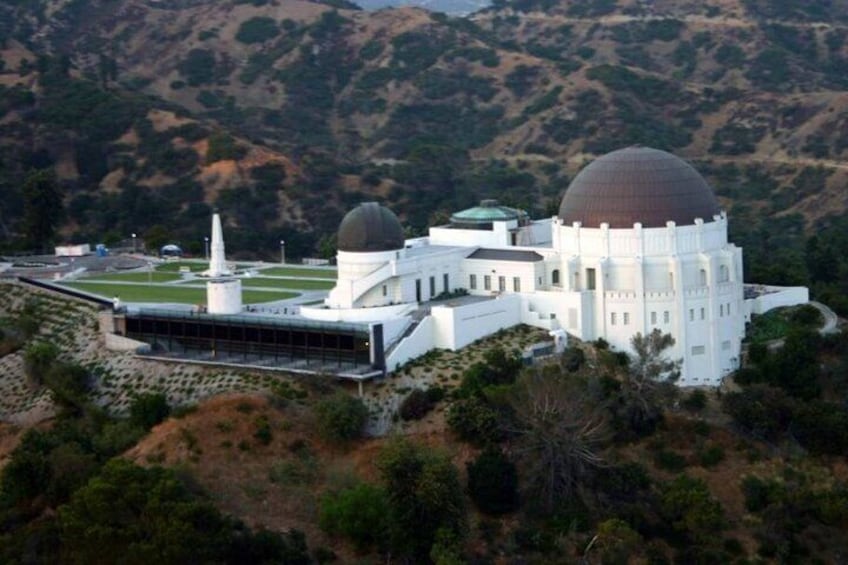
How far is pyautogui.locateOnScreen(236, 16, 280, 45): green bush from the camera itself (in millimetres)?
165000

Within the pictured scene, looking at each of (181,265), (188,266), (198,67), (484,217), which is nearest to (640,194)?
(484,217)

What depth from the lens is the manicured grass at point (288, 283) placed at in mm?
77562

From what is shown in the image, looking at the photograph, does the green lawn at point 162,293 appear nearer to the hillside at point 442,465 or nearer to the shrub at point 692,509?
the hillside at point 442,465

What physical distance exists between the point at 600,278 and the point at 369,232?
33.6ft

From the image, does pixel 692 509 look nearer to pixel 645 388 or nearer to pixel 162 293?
pixel 645 388

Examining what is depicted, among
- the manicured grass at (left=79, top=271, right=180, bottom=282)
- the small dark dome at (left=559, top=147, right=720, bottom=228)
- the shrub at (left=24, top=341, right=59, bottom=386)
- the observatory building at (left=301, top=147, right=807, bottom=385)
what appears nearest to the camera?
the observatory building at (left=301, top=147, right=807, bottom=385)

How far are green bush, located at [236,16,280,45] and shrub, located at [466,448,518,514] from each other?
11362 cm

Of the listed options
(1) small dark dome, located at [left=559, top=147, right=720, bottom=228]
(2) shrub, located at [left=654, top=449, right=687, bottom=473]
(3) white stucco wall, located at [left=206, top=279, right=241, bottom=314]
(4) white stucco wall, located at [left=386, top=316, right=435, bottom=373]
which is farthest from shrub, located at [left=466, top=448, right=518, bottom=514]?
(3) white stucco wall, located at [left=206, top=279, right=241, bottom=314]

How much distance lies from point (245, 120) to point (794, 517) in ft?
334

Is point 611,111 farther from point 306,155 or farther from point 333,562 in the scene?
point 333,562

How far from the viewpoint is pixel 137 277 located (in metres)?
84.5

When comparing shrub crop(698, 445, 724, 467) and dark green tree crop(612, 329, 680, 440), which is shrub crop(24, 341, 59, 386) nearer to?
dark green tree crop(612, 329, 680, 440)

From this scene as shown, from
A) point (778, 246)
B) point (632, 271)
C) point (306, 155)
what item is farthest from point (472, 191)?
point (632, 271)

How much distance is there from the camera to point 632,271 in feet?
221
